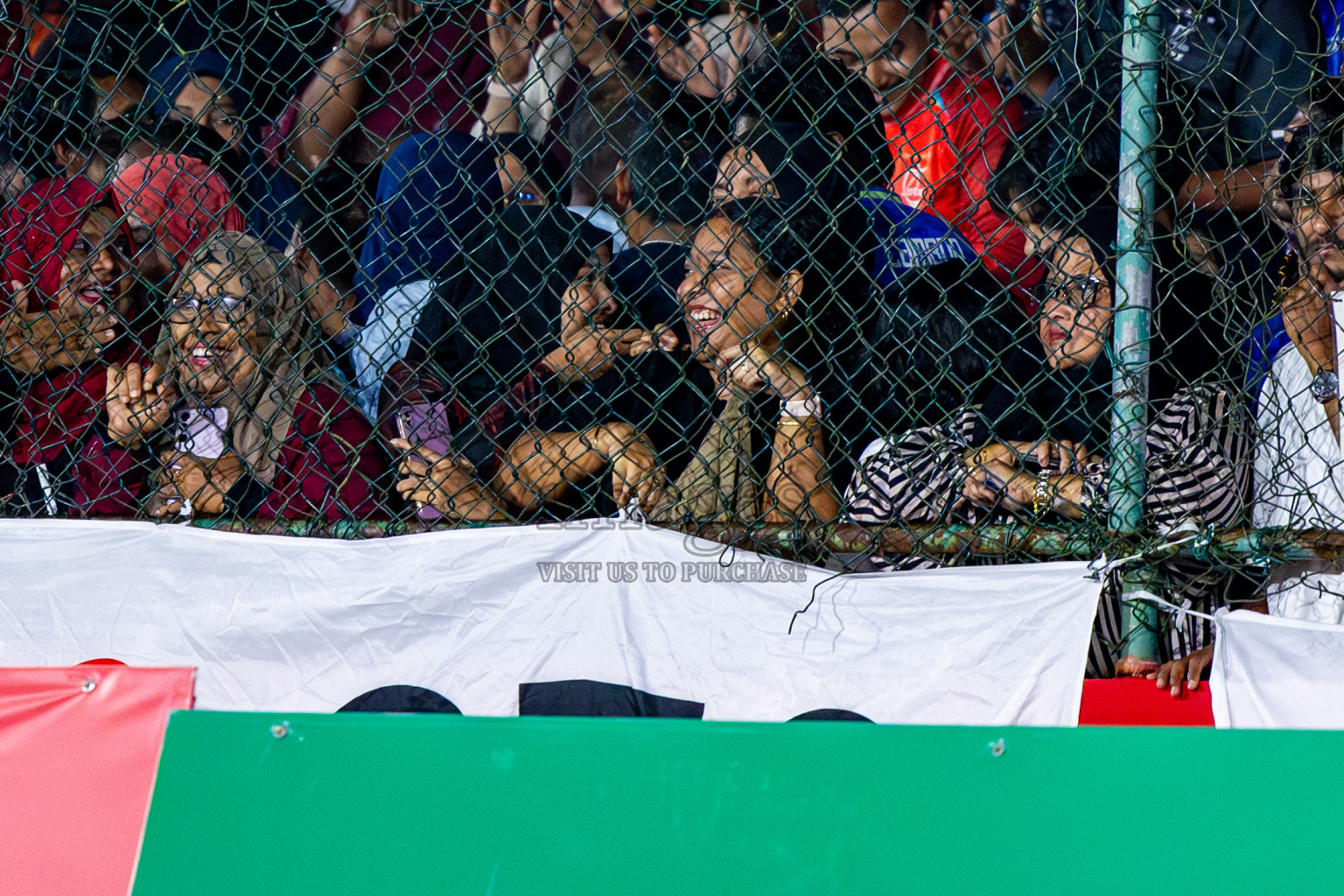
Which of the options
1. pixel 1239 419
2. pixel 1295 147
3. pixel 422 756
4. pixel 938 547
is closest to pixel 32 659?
pixel 422 756

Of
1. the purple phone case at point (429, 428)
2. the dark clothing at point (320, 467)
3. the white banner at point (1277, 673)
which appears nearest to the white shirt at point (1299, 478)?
the white banner at point (1277, 673)

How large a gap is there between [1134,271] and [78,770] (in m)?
2.30

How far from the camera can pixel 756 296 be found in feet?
9.57

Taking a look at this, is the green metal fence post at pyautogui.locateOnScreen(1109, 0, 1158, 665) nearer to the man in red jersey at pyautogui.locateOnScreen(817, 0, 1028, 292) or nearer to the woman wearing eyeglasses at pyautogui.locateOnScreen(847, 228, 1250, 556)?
the woman wearing eyeglasses at pyautogui.locateOnScreen(847, 228, 1250, 556)

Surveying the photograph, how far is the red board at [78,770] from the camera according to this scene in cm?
228

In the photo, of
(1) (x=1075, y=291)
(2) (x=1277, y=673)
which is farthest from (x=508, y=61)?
(2) (x=1277, y=673)

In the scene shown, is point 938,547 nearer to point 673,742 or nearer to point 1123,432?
point 1123,432

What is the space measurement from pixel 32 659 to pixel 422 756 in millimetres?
1329

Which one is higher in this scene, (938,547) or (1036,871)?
(938,547)

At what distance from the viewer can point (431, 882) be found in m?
2.00

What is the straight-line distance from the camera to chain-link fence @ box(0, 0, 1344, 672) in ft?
8.14

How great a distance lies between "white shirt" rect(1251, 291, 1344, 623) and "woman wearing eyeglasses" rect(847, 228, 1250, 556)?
0.19ft

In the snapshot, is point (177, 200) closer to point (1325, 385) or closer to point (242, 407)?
point (242, 407)

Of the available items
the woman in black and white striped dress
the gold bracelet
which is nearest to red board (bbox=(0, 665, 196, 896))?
the woman in black and white striped dress
